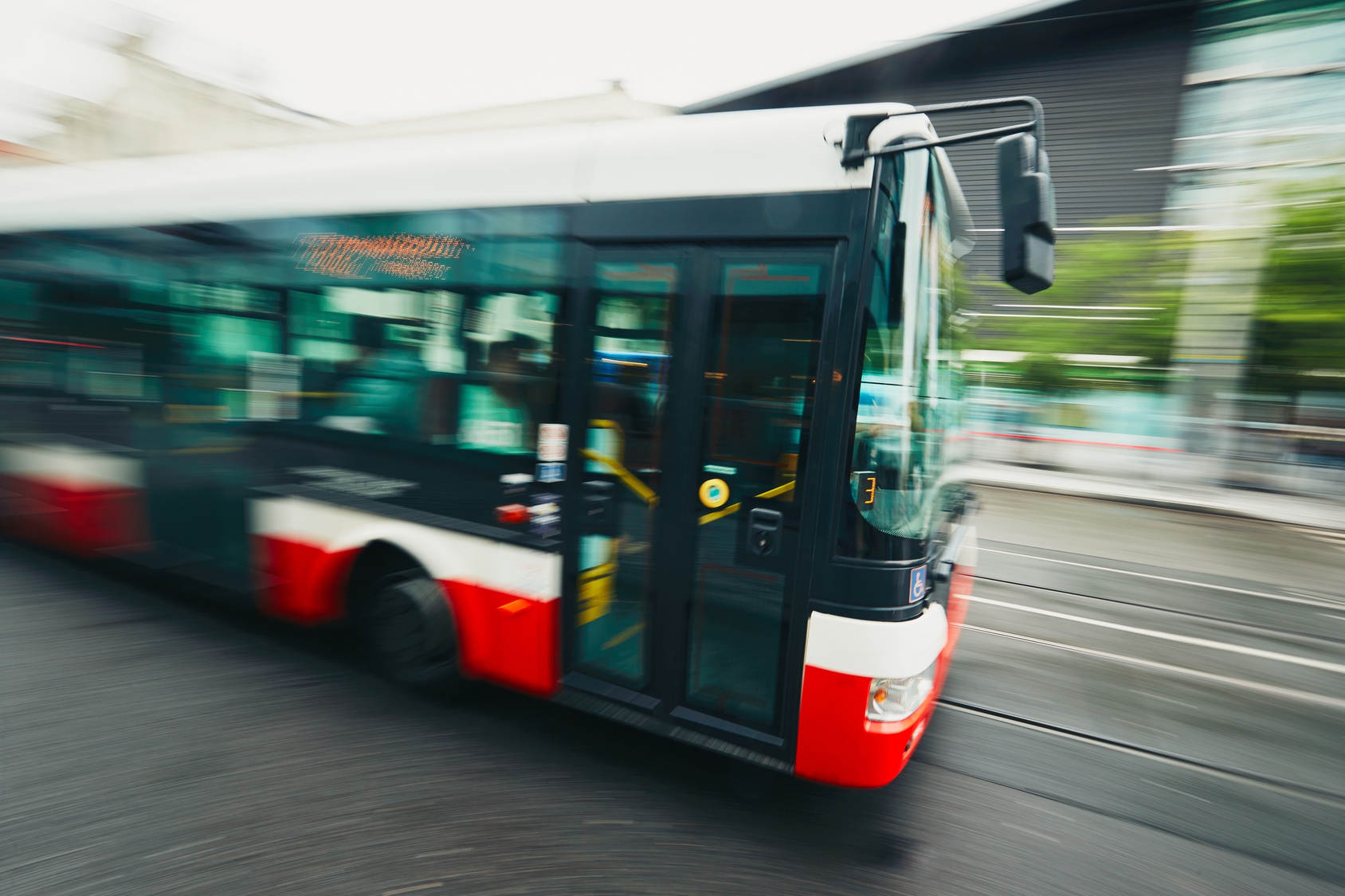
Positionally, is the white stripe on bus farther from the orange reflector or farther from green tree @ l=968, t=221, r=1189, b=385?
green tree @ l=968, t=221, r=1189, b=385

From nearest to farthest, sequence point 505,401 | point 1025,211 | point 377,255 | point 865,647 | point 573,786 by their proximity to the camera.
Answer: point 1025,211
point 865,647
point 573,786
point 505,401
point 377,255

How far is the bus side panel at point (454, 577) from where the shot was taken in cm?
337

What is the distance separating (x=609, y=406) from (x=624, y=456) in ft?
0.74

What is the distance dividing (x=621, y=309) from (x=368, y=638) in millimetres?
2377

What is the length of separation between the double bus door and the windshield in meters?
0.20

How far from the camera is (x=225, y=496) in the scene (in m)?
4.48

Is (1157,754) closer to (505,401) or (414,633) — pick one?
(505,401)

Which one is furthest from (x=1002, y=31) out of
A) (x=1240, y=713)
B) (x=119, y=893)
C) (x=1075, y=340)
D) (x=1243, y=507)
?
(x=119, y=893)

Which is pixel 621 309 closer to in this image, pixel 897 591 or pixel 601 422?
pixel 601 422

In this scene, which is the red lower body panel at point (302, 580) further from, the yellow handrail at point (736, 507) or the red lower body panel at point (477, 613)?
the yellow handrail at point (736, 507)

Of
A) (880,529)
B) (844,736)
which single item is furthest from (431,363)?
(844,736)

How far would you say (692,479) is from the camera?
9.85ft

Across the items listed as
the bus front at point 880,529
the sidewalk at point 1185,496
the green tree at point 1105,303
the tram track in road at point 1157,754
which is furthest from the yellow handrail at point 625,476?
the green tree at point 1105,303

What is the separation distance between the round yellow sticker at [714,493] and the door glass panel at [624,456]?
8.1 inches
